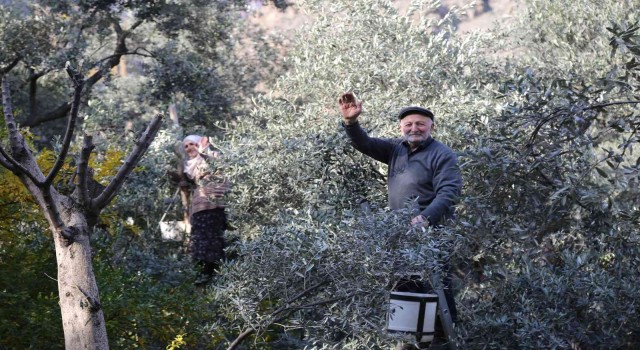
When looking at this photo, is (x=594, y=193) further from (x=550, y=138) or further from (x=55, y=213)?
(x=55, y=213)

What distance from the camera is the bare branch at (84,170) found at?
15.4 feet

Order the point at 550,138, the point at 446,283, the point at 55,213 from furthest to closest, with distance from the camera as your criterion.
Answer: the point at 446,283
the point at 550,138
the point at 55,213

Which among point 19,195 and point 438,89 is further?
point 438,89

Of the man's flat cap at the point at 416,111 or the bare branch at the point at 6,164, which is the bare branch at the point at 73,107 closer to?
the bare branch at the point at 6,164

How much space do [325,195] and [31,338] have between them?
2.24 meters

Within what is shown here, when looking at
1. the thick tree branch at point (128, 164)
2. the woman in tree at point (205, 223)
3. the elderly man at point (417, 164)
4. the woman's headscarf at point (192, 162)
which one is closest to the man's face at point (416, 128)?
the elderly man at point (417, 164)

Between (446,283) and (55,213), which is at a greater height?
(55,213)

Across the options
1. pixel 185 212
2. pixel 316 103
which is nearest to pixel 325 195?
pixel 316 103

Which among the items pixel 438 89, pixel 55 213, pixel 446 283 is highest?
pixel 438 89

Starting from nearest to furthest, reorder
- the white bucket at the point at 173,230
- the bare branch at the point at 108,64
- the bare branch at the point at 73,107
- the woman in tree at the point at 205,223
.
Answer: the bare branch at the point at 73,107 → the woman in tree at the point at 205,223 → the white bucket at the point at 173,230 → the bare branch at the point at 108,64

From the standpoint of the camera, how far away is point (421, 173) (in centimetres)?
617

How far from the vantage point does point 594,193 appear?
479 cm

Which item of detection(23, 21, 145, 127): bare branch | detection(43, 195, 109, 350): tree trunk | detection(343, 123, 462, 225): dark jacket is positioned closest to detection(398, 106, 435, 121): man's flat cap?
detection(343, 123, 462, 225): dark jacket

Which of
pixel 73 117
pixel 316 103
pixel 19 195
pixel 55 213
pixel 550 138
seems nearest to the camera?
pixel 73 117
